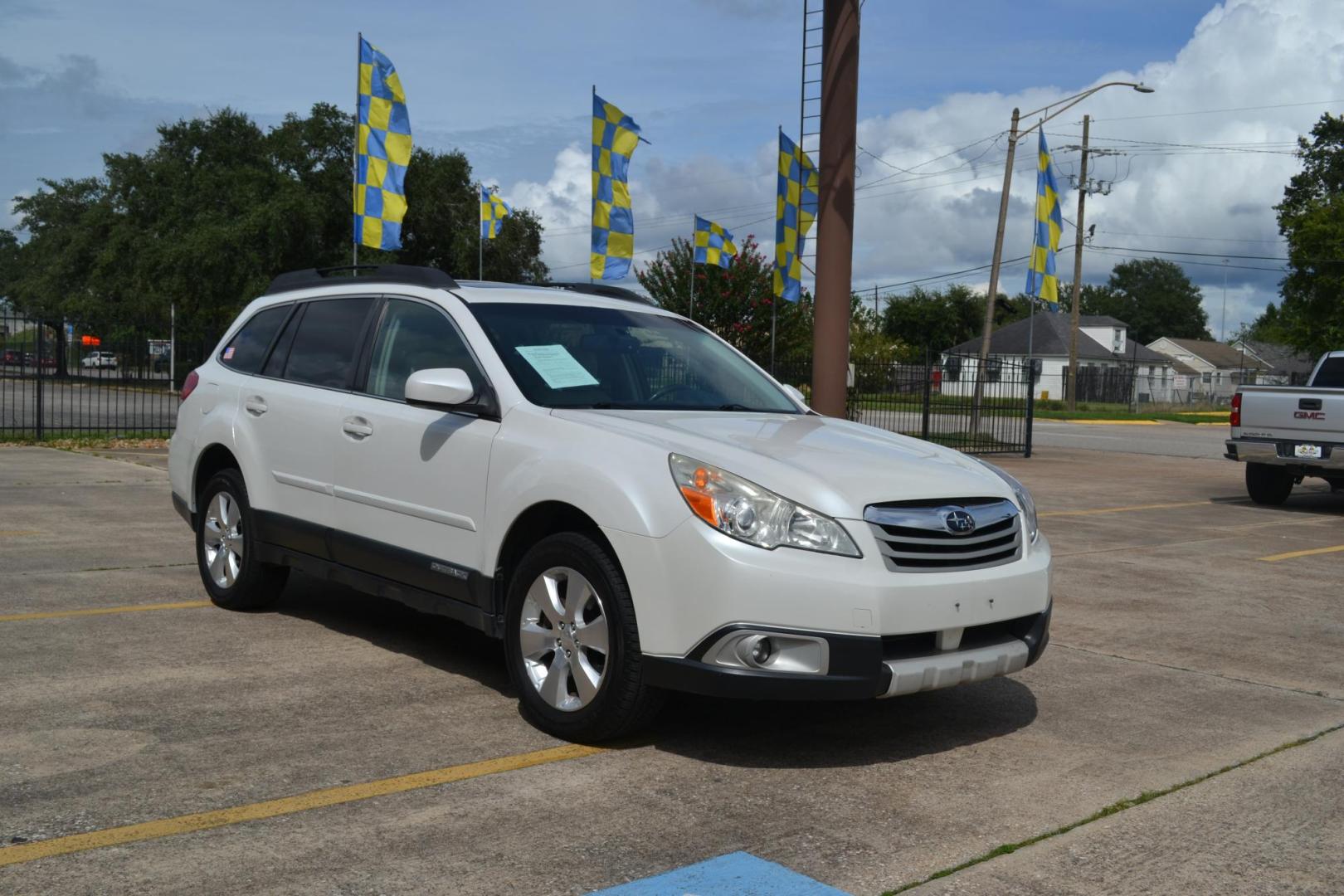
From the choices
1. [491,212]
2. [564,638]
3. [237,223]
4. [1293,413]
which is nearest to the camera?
[564,638]

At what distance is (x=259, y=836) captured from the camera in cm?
378

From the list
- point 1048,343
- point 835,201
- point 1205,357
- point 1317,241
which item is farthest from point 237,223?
point 1205,357

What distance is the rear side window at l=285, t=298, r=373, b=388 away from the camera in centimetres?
637

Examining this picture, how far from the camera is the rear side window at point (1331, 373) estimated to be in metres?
15.2

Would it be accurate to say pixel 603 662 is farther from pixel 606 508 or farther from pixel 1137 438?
pixel 1137 438

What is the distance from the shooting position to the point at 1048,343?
92.8 metres

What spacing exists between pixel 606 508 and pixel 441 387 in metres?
0.99

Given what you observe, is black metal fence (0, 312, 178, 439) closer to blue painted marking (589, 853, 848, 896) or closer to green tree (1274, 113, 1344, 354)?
blue painted marking (589, 853, 848, 896)

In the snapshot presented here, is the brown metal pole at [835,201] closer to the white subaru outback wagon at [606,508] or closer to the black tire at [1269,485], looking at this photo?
the black tire at [1269,485]

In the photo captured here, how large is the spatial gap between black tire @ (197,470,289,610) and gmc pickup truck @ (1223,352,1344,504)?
11464mm

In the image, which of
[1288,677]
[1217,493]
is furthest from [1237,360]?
[1288,677]

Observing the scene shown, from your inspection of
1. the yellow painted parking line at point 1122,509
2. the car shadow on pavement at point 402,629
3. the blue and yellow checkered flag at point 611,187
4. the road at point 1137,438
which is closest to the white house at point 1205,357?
the road at point 1137,438

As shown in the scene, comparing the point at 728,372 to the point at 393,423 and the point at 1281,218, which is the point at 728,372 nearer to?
the point at 393,423

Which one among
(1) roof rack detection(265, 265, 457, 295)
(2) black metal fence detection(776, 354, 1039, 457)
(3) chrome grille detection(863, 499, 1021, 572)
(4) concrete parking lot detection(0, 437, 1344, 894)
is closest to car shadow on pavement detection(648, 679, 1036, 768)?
(4) concrete parking lot detection(0, 437, 1344, 894)
